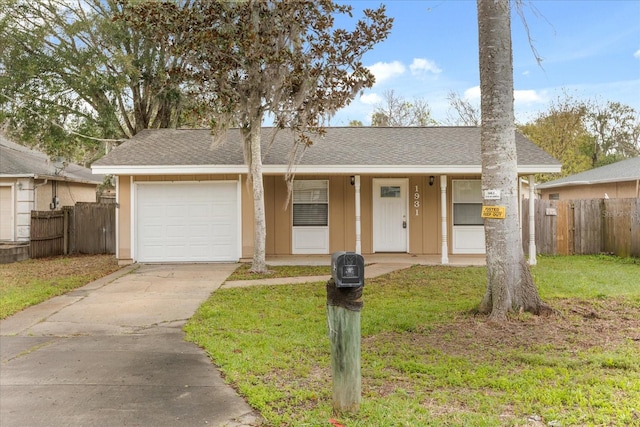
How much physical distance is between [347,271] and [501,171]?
3.24 metres

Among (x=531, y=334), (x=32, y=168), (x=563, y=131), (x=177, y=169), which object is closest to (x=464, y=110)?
(x=563, y=131)

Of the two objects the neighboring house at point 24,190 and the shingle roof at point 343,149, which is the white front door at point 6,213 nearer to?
the neighboring house at point 24,190

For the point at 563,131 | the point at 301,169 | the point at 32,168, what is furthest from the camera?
the point at 563,131

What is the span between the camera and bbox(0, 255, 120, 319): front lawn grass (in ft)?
24.0

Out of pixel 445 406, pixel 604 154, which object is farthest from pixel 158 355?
pixel 604 154

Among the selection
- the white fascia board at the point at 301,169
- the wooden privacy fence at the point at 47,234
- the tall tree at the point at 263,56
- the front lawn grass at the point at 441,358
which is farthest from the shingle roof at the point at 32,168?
the front lawn grass at the point at 441,358

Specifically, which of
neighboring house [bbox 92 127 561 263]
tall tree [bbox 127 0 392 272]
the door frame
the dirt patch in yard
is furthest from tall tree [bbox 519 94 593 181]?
the dirt patch in yard

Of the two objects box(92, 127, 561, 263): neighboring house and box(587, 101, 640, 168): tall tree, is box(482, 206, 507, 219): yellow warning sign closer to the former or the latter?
box(92, 127, 561, 263): neighboring house

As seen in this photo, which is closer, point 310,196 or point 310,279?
point 310,279

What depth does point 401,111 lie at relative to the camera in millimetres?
30469

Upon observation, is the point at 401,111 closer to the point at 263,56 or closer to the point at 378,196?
the point at 378,196

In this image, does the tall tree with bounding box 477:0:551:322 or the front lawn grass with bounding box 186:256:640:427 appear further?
the tall tree with bounding box 477:0:551:322

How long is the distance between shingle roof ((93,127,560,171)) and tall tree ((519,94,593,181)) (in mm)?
14917

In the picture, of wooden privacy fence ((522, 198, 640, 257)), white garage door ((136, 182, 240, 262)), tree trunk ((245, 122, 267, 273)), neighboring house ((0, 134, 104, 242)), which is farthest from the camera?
neighboring house ((0, 134, 104, 242))
